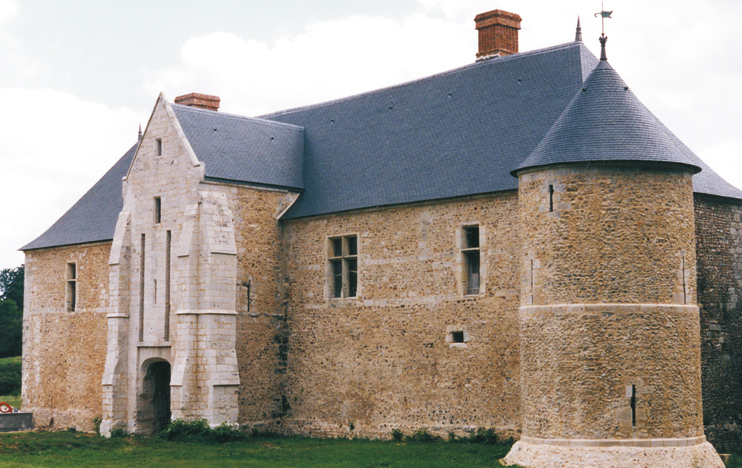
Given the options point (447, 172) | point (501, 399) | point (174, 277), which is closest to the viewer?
point (501, 399)

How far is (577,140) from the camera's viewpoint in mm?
19531

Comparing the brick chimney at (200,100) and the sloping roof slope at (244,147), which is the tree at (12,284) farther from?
the sloping roof slope at (244,147)

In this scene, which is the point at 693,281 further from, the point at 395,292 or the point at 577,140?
the point at 395,292

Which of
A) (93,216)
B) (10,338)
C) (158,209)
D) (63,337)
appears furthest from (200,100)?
(10,338)

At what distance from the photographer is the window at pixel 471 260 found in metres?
22.9

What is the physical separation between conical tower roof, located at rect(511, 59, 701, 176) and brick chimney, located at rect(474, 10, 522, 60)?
6.87m

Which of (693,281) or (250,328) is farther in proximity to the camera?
(250,328)

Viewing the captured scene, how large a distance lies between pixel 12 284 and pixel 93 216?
49.4 m

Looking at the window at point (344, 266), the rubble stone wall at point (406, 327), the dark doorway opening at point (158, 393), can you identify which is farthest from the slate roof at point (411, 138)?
the dark doorway opening at point (158, 393)

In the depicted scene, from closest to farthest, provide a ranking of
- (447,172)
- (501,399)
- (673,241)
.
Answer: (673,241) < (501,399) < (447,172)

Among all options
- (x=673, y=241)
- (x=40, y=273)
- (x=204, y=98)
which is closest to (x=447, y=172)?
(x=673, y=241)

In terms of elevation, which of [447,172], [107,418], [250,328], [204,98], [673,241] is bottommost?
[107,418]

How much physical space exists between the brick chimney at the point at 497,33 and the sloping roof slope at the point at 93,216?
12884mm

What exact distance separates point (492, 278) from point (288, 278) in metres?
7.08
